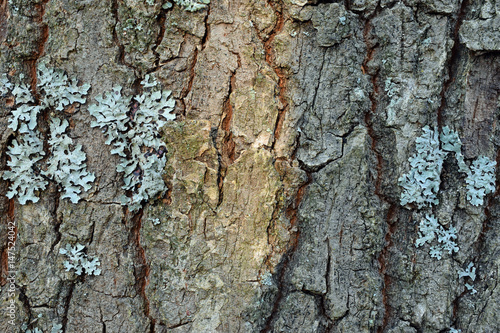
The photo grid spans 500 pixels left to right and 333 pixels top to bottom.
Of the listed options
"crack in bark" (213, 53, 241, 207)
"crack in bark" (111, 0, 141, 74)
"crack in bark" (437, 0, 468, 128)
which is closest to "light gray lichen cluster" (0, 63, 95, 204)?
"crack in bark" (111, 0, 141, 74)

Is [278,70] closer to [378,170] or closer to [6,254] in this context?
[378,170]

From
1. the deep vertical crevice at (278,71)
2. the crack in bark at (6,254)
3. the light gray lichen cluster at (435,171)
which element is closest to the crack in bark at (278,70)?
the deep vertical crevice at (278,71)

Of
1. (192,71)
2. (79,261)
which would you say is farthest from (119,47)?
(79,261)

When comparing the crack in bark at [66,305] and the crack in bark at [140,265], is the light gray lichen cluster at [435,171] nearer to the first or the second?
the crack in bark at [140,265]

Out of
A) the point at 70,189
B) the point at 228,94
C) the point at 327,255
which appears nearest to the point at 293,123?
the point at 228,94

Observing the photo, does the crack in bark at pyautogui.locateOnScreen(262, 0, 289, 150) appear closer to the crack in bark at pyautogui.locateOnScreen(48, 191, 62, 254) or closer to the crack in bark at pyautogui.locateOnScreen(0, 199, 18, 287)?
the crack in bark at pyautogui.locateOnScreen(48, 191, 62, 254)

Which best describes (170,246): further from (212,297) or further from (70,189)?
(70,189)
